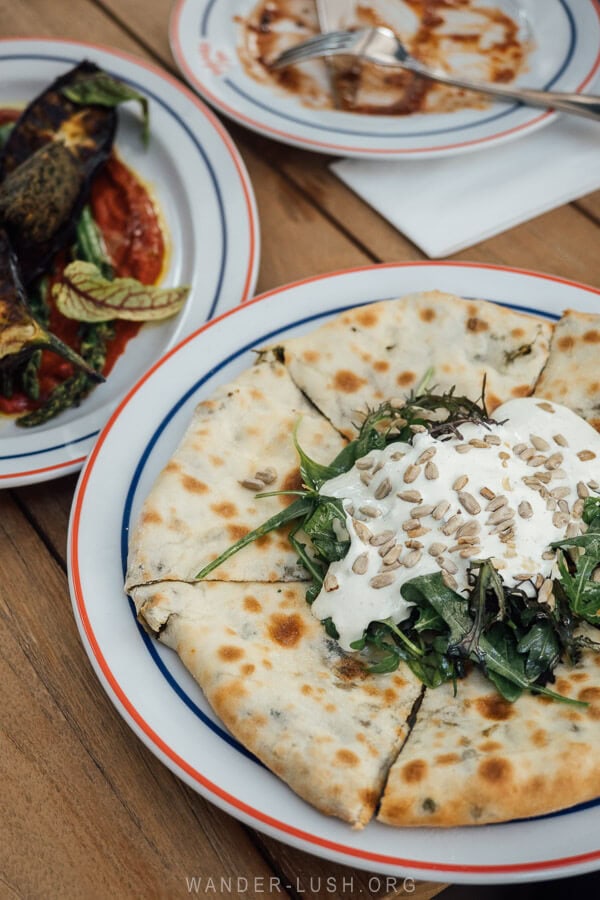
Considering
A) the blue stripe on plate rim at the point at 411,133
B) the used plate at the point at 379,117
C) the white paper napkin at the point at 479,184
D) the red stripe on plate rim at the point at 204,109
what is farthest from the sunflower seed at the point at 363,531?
the blue stripe on plate rim at the point at 411,133

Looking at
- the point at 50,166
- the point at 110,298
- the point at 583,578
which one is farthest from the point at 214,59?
the point at 583,578

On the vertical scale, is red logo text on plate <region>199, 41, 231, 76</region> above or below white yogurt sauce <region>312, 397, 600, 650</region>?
above

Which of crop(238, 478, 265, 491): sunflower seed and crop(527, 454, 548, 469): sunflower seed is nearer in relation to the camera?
crop(527, 454, 548, 469): sunflower seed

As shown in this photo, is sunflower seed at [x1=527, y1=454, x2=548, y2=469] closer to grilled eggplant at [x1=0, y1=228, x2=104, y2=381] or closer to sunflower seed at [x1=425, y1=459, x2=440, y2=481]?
sunflower seed at [x1=425, y1=459, x2=440, y2=481]

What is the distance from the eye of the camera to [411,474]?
104 inches

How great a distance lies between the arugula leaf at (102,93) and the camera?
4379mm

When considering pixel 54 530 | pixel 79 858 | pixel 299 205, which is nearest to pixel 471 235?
pixel 299 205

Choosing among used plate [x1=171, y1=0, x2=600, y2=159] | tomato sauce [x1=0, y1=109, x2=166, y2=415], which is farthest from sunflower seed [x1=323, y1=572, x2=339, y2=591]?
used plate [x1=171, y1=0, x2=600, y2=159]

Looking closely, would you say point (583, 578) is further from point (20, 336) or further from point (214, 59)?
point (214, 59)

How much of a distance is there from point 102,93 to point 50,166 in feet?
1.99

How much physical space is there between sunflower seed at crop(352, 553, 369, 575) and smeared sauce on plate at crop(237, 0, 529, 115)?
270 cm

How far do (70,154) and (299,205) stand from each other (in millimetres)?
1095

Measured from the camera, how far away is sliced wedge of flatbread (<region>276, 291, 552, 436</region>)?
3133 mm

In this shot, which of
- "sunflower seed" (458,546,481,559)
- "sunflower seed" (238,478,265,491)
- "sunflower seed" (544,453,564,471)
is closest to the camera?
"sunflower seed" (458,546,481,559)
